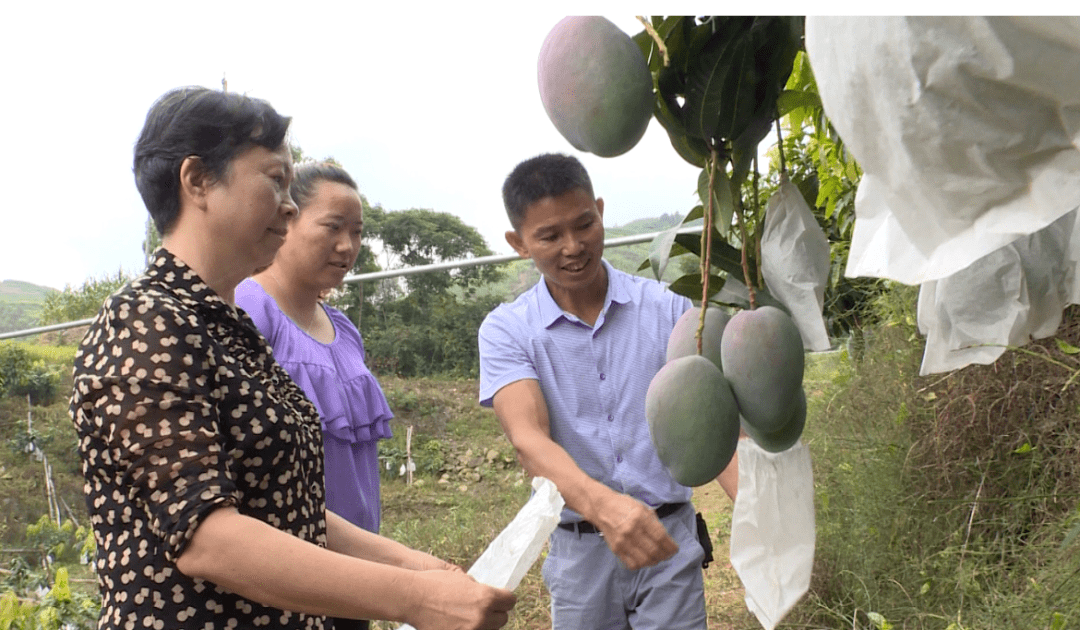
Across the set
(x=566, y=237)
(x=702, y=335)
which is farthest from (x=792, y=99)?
(x=566, y=237)

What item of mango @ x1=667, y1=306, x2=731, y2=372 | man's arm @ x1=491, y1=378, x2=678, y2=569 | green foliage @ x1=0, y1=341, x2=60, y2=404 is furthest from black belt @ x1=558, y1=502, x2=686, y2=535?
green foliage @ x1=0, y1=341, x2=60, y2=404

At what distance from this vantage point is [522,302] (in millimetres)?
1852

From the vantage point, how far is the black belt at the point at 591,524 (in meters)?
1.68

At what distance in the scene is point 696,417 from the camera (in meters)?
0.61

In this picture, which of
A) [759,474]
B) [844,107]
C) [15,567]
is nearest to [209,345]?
[759,474]

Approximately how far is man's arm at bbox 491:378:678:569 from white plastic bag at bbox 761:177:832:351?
67 centimetres

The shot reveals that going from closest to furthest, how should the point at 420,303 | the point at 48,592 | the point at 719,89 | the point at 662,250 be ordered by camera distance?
1. the point at 719,89
2. the point at 662,250
3. the point at 48,592
4. the point at 420,303

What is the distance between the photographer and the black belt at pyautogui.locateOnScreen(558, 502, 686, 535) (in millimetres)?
1677

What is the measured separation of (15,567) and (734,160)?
426cm

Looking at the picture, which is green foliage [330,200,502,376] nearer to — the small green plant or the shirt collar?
the small green plant

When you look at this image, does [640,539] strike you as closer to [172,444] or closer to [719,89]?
[172,444]

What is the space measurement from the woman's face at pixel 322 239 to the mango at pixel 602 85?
4.10 ft

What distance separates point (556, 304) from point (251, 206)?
0.82 m

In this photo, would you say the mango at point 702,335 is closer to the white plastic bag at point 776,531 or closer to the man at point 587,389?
the white plastic bag at point 776,531
